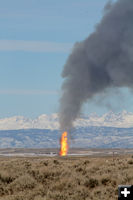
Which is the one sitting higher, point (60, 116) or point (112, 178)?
point (60, 116)

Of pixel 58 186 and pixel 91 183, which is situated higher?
pixel 91 183

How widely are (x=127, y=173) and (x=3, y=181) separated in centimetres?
834

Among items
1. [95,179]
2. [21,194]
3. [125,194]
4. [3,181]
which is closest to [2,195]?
[21,194]

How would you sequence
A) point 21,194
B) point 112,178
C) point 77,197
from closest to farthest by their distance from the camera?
point 77,197, point 21,194, point 112,178

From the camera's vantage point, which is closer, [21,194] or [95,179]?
[21,194]

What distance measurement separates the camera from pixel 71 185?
88.4 feet

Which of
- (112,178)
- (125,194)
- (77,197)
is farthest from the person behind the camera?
(112,178)

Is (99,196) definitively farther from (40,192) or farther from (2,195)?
(2,195)

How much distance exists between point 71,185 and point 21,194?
11.6 feet

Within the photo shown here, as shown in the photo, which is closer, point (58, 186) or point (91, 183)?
point (58, 186)

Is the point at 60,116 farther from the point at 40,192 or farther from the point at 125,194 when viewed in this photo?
the point at 125,194

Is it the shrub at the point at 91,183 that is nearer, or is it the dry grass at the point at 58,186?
the dry grass at the point at 58,186

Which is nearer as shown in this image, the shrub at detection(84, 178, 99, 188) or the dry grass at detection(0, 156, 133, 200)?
the dry grass at detection(0, 156, 133, 200)

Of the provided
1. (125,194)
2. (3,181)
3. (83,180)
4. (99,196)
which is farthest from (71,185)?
(125,194)
